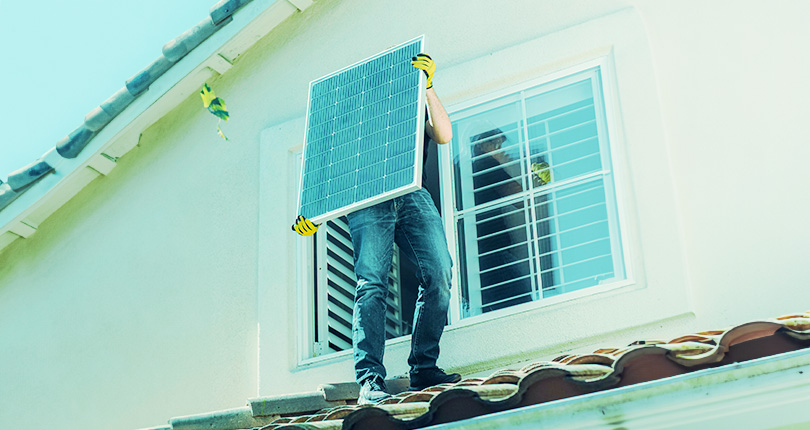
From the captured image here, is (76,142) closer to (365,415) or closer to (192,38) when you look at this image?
(192,38)

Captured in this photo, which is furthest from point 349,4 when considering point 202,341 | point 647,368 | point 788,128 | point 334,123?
Answer: point 647,368

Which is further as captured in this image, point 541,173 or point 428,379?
point 541,173

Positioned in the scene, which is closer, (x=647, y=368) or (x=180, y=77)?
(x=647, y=368)

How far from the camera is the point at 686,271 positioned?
5789mm

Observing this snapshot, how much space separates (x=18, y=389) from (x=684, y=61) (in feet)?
15.6

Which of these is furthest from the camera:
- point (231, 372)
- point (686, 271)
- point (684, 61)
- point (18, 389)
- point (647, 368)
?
point (18, 389)

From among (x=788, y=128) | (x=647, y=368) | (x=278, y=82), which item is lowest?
(x=647, y=368)

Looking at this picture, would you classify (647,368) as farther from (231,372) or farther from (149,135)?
(149,135)

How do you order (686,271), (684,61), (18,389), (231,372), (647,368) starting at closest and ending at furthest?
(647,368) → (686,271) → (684,61) → (231,372) → (18,389)

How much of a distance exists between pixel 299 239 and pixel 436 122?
5.13 feet

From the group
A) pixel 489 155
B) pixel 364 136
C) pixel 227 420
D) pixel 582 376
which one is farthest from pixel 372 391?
pixel 489 155

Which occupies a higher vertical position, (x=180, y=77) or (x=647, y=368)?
(x=180, y=77)

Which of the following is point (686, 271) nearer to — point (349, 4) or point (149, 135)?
point (349, 4)

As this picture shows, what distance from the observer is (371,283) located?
5.90m
